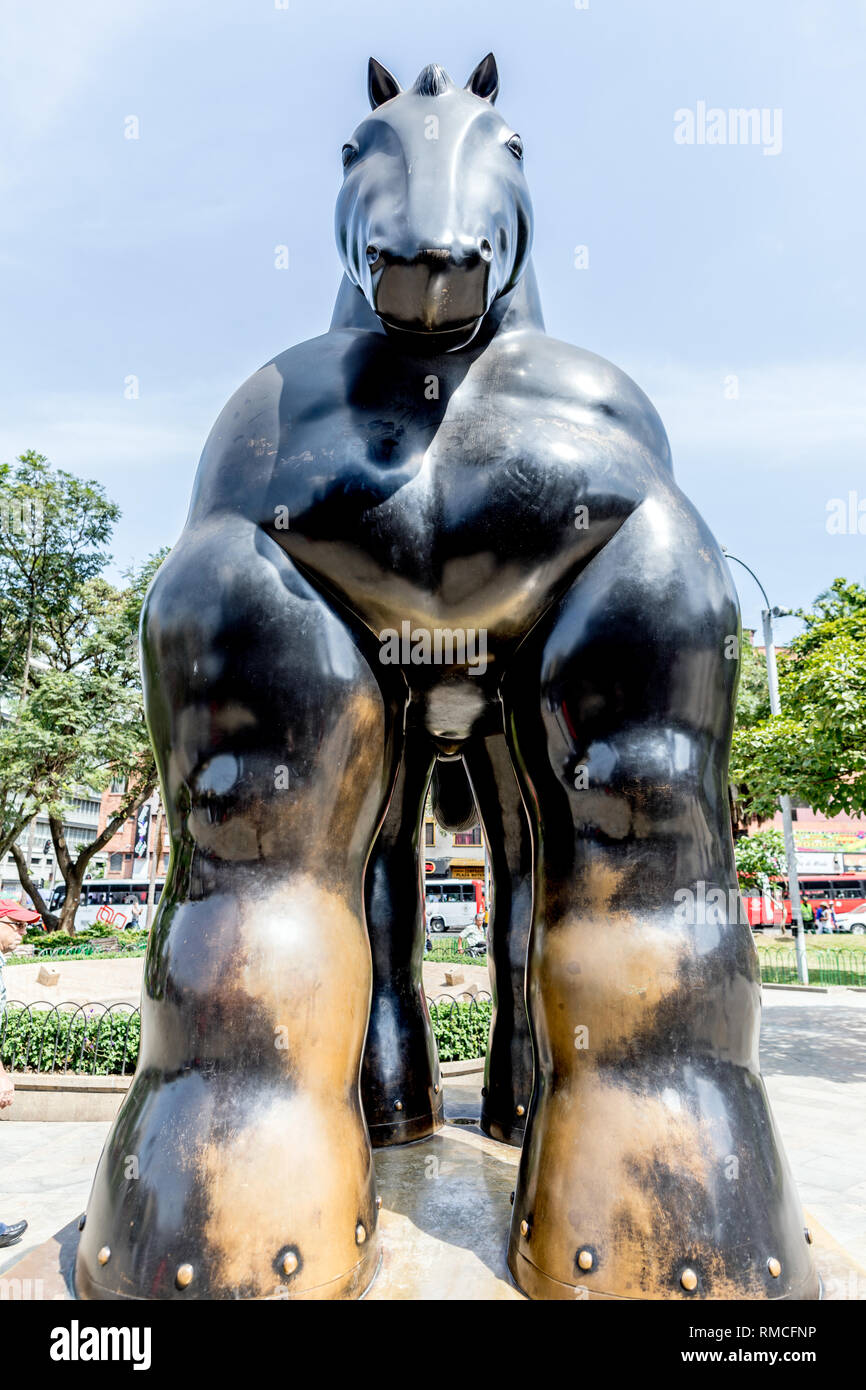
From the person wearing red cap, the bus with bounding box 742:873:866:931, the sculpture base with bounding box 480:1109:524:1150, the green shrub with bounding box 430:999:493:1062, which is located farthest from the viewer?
the bus with bounding box 742:873:866:931

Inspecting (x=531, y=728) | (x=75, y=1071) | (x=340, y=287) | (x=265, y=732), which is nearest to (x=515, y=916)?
(x=531, y=728)

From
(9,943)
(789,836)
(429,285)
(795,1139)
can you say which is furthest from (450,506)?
(789,836)

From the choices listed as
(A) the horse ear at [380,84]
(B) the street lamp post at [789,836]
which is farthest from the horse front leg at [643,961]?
(B) the street lamp post at [789,836]

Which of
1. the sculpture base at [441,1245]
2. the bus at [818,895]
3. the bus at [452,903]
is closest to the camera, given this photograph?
the sculpture base at [441,1245]

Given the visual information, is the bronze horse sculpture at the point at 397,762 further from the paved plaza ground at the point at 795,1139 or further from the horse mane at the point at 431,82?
the paved plaza ground at the point at 795,1139

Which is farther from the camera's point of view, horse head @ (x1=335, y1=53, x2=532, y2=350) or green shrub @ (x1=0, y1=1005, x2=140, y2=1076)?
green shrub @ (x1=0, y1=1005, x2=140, y2=1076)

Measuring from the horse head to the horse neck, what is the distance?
163 mm

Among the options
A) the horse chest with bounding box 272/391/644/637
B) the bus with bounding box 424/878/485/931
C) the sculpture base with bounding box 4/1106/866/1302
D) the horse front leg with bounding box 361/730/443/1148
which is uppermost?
the horse chest with bounding box 272/391/644/637

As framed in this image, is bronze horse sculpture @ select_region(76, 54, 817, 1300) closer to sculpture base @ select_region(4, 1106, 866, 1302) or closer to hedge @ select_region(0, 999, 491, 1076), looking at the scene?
sculpture base @ select_region(4, 1106, 866, 1302)

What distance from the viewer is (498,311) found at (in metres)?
2.39

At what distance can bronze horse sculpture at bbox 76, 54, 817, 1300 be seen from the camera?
1855 millimetres

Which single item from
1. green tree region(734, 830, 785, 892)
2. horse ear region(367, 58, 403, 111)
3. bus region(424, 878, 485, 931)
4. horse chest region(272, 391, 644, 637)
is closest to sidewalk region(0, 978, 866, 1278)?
horse chest region(272, 391, 644, 637)

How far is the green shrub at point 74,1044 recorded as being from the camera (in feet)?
25.5

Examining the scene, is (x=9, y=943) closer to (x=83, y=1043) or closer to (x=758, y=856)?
(x=83, y=1043)
